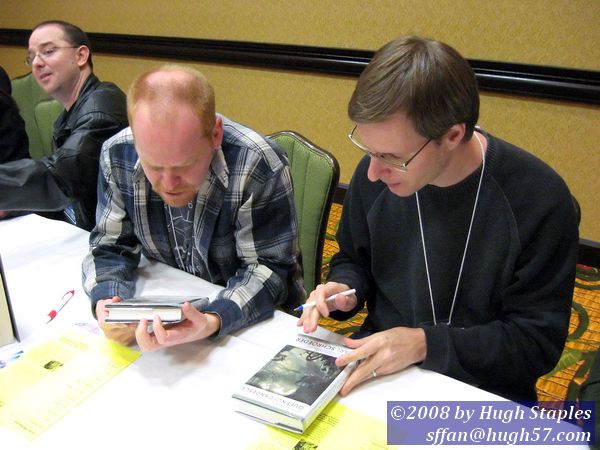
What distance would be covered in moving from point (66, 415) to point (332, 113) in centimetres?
307

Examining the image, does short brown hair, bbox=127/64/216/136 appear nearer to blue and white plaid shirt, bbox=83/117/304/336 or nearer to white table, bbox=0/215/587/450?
blue and white plaid shirt, bbox=83/117/304/336

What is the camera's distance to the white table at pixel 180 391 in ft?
3.25

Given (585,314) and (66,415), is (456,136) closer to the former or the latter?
(66,415)

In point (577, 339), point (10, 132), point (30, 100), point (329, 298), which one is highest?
point (30, 100)

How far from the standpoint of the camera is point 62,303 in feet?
4.63

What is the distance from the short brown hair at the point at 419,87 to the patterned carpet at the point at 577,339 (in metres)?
1.43

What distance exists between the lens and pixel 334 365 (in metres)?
1.09

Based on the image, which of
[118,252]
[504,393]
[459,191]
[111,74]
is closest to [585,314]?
[504,393]

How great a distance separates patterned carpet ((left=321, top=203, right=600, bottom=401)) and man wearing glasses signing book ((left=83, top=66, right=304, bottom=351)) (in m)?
1.07

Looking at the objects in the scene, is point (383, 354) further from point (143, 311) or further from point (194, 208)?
point (194, 208)

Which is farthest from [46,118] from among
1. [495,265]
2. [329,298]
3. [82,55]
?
[495,265]

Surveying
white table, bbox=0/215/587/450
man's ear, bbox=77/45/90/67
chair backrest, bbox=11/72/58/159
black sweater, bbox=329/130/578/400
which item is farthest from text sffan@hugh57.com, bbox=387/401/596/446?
chair backrest, bbox=11/72/58/159

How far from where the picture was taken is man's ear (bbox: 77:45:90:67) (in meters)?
2.42

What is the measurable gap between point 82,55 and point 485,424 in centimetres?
224
